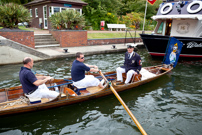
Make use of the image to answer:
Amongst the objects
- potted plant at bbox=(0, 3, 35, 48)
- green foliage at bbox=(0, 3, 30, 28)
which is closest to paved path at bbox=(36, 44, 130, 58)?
potted plant at bbox=(0, 3, 35, 48)

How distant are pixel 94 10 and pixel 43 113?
20.4 meters

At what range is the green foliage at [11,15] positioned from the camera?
1098 centimetres

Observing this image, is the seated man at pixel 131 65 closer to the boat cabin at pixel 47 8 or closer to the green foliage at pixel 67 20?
the green foliage at pixel 67 20

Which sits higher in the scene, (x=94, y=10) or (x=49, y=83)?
(x=94, y=10)

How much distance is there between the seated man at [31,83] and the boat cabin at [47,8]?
551 inches

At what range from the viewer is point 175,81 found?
825 cm

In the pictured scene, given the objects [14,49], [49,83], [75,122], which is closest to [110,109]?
[75,122]

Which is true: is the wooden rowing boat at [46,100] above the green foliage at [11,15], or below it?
below

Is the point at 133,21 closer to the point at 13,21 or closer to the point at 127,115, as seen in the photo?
the point at 13,21

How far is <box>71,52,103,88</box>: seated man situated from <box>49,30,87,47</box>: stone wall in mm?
8414

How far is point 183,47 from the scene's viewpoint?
11812mm

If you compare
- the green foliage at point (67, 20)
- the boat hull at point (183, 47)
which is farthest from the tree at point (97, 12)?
the boat hull at point (183, 47)

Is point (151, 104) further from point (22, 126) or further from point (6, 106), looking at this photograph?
point (6, 106)

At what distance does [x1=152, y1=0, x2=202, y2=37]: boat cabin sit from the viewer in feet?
37.4
